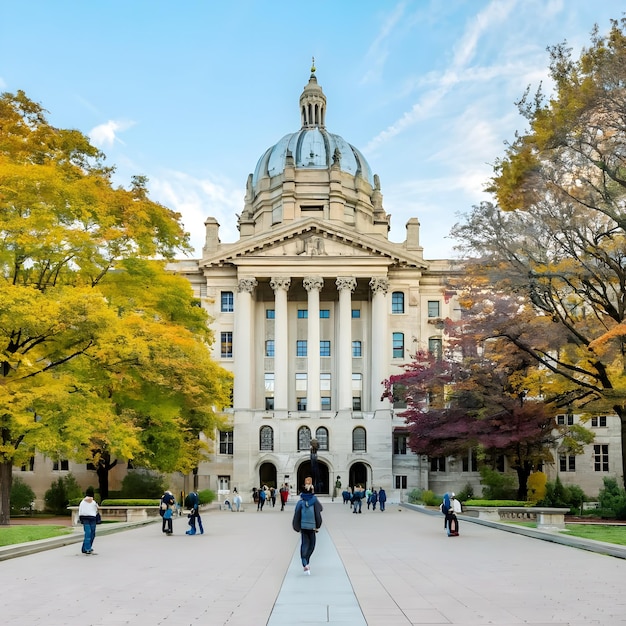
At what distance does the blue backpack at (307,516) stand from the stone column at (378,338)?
56.0 meters

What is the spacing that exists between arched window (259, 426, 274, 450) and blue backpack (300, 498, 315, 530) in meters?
55.0

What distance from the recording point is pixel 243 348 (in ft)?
240

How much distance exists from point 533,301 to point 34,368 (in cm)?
1998

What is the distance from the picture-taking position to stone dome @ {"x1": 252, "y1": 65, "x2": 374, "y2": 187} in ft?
312

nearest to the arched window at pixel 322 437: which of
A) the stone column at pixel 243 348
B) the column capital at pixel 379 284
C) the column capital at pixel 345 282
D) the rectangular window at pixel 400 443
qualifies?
the rectangular window at pixel 400 443

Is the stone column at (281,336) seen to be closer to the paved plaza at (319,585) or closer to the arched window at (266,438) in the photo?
the arched window at (266,438)

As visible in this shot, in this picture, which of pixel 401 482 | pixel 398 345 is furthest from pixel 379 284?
pixel 401 482

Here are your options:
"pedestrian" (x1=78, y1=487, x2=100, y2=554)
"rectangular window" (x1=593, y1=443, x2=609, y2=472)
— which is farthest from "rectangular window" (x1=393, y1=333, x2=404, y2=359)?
"pedestrian" (x1=78, y1=487, x2=100, y2=554)

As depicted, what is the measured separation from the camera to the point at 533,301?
31.3 metres

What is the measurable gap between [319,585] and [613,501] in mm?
27896

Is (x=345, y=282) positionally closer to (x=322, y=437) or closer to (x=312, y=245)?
(x=312, y=245)

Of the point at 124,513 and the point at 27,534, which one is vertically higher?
the point at 27,534

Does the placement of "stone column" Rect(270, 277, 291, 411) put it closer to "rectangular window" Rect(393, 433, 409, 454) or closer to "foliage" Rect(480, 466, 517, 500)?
"rectangular window" Rect(393, 433, 409, 454)

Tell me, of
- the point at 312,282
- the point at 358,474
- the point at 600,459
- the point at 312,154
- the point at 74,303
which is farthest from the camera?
the point at 312,154
